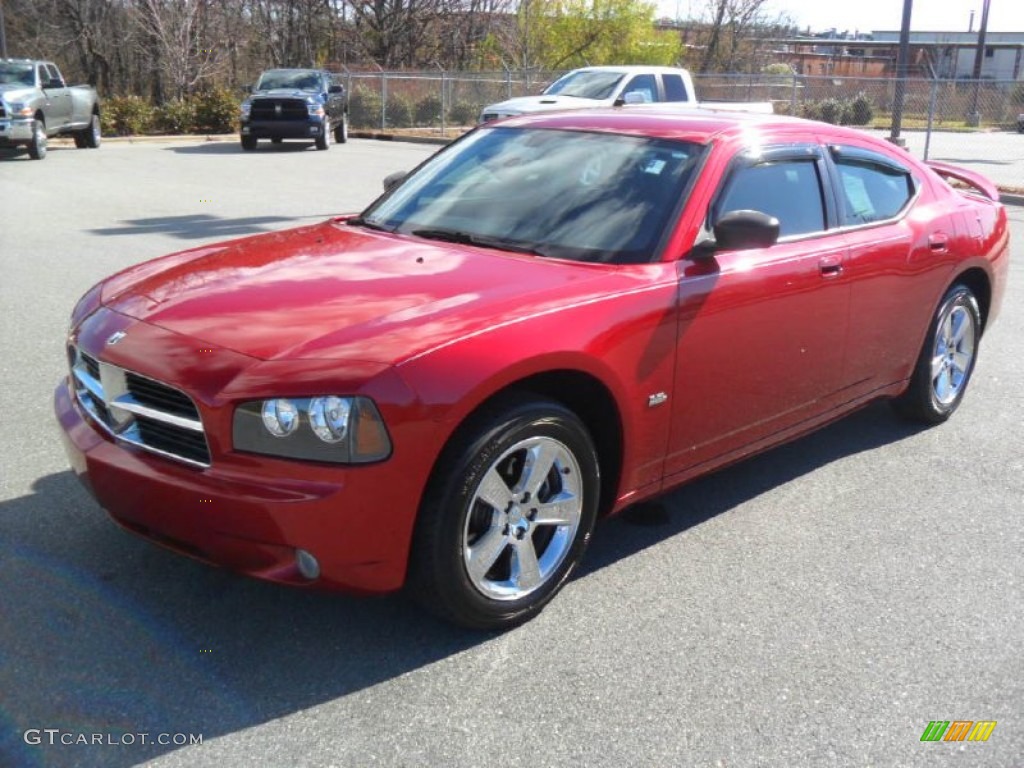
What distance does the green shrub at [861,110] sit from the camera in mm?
36188

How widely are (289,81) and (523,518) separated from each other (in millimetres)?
23417

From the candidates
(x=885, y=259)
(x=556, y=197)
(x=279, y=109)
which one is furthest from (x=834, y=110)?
(x=556, y=197)

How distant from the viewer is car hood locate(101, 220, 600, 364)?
3.16 m

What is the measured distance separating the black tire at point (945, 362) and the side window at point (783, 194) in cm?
125

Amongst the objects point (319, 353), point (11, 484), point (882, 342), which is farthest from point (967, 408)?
point (11, 484)

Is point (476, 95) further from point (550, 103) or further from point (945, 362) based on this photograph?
point (945, 362)

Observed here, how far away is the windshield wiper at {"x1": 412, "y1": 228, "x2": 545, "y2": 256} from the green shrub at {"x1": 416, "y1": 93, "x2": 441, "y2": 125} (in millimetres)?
29060

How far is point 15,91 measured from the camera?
19406mm

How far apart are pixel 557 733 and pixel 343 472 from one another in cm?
94

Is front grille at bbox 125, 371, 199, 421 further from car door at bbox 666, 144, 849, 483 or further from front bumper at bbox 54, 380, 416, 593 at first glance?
car door at bbox 666, 144, 849, 483

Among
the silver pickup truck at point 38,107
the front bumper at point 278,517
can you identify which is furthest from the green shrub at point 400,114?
the front bumper at point 278,517

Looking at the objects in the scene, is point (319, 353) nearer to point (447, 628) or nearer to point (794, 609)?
point (447, 628)

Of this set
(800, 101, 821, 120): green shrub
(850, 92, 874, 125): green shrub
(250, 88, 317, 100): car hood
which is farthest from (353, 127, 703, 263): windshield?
(850, 92, 874, 125): green shrub

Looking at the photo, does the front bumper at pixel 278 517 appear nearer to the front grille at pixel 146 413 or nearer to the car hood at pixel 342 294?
the front grille at pixel 146 413
